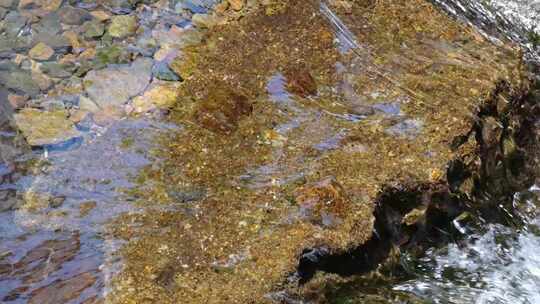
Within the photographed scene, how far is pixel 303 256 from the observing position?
11.0ft

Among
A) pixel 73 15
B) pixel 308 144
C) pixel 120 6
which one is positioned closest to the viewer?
pixel 308 144

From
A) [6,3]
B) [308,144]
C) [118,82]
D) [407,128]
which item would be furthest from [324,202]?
[6,3]

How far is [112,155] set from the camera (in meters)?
3.88

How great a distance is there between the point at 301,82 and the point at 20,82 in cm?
182

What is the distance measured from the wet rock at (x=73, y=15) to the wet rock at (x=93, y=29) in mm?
47

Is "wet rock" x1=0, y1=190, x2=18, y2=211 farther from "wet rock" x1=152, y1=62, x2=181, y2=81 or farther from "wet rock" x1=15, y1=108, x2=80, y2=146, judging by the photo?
"wet rock" x1=152, y1=62, x2=181, y2=81

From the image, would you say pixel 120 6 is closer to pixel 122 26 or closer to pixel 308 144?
pixel 122 26

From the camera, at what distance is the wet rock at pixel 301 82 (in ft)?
14.3

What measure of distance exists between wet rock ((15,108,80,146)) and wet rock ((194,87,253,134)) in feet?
2.54

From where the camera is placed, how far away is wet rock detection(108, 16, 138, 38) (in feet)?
15.2

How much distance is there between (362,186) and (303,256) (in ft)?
1.96

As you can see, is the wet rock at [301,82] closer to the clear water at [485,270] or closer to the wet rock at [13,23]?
the clear water at [485,270]

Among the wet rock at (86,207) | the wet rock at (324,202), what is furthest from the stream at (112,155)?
the wet rock at (324,202)

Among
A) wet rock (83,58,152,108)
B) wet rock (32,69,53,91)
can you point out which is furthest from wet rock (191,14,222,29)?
wet rock (32,69,53,91)
